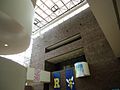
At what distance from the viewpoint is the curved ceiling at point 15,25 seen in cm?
185

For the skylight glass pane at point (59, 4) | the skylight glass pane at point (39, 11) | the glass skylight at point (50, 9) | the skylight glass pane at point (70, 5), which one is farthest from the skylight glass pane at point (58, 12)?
the skylight glass pane at point (39, 11)

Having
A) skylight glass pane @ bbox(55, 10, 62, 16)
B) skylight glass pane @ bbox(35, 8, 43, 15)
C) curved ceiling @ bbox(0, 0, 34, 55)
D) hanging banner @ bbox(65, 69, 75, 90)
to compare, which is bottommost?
hanging banner @ bbox(65, 69, 75, 90)

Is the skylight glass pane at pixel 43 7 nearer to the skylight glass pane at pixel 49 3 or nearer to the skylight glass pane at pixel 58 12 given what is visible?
the skylight glass pane at pixel 49 3

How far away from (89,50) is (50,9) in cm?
514

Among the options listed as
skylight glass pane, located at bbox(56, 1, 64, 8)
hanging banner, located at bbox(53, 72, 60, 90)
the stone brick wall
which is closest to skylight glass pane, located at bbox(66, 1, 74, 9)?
skylight glass pane, located at bbox(56, 1, 64, 8)

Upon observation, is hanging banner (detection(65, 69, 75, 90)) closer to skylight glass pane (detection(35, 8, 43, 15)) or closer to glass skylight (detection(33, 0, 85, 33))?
glass skylight (detection(33, 0, 85, 33))

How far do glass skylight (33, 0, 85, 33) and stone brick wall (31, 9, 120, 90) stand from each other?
113 cm

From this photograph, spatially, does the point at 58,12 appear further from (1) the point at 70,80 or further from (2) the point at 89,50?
(1) the point at 70,80

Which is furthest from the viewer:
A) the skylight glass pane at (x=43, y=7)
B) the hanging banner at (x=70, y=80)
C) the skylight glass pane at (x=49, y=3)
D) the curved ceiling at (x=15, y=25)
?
the skylight glass pane at (x=43, y=7)

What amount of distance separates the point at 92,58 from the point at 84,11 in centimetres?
375

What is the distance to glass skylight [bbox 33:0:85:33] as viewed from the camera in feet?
32.3

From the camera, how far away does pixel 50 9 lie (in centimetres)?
1044

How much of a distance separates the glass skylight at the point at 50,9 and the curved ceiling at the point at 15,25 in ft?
26.4

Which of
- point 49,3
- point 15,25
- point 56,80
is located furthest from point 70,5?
point 15,25
